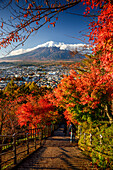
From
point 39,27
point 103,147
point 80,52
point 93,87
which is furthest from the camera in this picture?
point 93,87

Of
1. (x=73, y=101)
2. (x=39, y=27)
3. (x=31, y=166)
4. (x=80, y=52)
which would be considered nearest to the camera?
(x=39, y=27)

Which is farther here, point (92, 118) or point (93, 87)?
point (92, 118)

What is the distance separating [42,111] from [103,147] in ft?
35.1

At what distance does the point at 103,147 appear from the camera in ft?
14.2

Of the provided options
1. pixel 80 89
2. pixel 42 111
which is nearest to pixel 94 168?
pixel 80 89

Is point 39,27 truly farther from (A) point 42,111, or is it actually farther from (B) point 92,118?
(A) point 42,111

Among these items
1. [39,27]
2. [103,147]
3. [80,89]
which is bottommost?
[103,147]

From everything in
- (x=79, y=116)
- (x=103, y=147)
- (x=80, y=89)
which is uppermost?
(x=80, y=89)

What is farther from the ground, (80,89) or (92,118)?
(80,89)

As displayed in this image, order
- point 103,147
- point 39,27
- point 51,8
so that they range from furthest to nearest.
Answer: point 103,147, point 39,27, point 51,8

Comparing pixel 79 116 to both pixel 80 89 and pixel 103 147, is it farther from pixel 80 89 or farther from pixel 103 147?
pixel 103 147

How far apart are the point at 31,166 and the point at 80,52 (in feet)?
15.3

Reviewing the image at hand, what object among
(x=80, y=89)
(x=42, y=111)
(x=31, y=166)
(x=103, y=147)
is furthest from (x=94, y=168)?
(x=42, y=111)

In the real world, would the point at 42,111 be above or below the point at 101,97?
below
